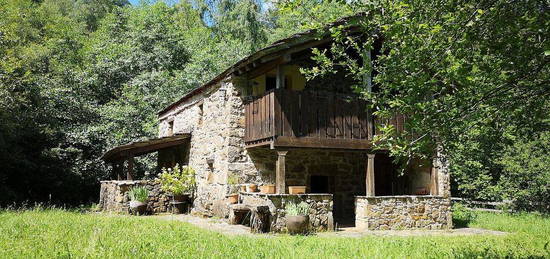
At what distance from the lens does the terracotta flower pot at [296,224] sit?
28.4 feet

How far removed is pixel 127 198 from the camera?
1239cm

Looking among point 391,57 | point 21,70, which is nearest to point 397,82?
point 391,57

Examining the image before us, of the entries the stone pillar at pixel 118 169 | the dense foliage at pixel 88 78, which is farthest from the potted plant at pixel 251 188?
the dense foliage at pixel 88 78

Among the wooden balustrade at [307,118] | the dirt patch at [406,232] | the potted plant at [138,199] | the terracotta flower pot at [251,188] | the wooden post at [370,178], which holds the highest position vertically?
the wooden balustrade at [307,118]

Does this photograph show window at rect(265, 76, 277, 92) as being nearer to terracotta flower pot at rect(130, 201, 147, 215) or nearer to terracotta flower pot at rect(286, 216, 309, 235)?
terracotta flower pot at rect(286, 216, 309, 235)

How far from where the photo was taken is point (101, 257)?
4656 mm

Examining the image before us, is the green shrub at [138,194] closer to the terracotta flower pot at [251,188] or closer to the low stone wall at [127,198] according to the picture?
the low stone wall at [127,198]

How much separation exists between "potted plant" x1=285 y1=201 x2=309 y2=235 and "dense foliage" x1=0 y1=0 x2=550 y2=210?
276 centimetres

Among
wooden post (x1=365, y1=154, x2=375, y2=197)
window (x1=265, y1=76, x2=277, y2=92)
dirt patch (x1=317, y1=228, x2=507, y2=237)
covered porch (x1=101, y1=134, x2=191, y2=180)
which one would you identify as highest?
window (x1=265, y1=76, x2=277, y2=92)

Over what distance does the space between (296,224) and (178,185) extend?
5470 millimetres

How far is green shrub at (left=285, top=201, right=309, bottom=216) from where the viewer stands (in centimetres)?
885

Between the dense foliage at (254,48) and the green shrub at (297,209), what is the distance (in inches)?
106

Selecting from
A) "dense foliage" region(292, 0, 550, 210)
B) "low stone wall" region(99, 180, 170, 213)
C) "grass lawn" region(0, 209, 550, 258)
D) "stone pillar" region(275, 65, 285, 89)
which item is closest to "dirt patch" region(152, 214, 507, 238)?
"grass lawn" region(0, 209, 550, 258)

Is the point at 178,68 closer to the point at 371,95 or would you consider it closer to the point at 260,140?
the point at 260,140
